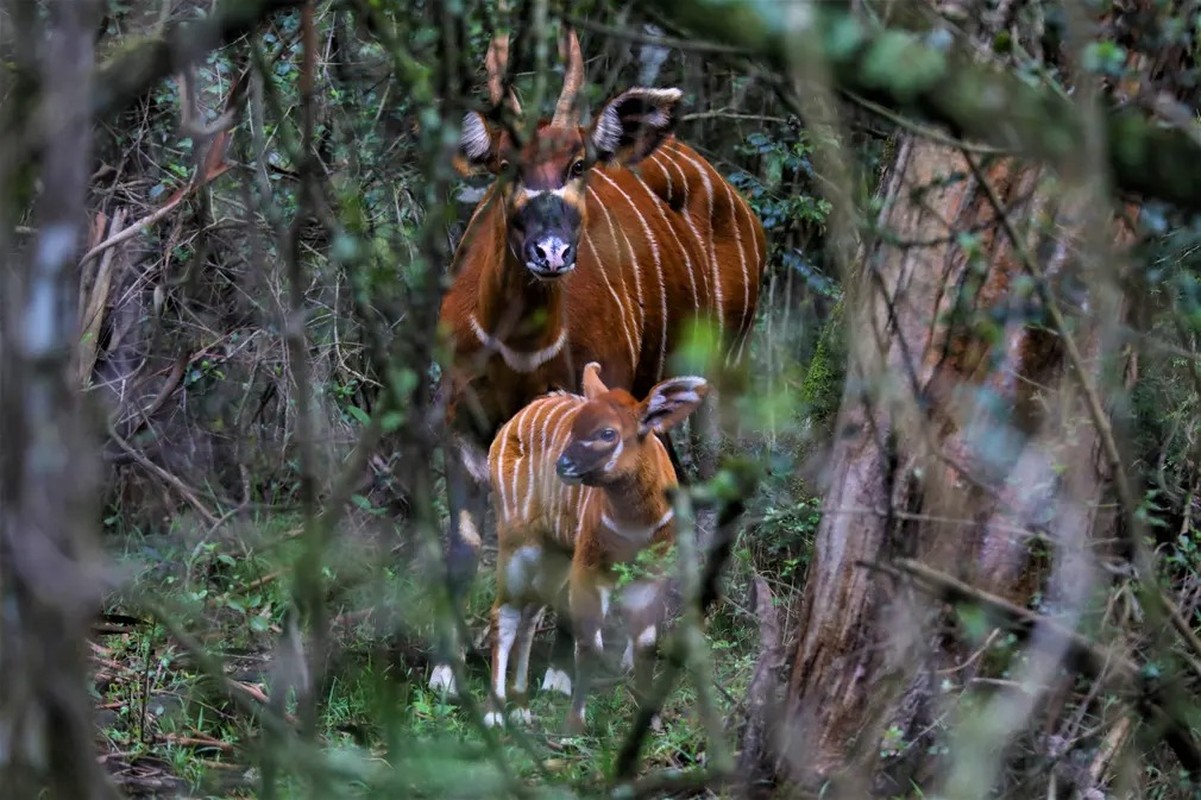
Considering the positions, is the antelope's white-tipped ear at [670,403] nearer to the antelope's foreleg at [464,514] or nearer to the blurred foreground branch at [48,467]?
the antelope's foreleg at [464,514]

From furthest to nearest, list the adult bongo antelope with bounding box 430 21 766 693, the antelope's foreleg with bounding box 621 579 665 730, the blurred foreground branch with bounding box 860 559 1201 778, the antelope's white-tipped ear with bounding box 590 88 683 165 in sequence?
the antelope's white-tipped ear with bounding box 590 88 683 165 → the adult bongo antelope with bounding box 430 21 766 693 → the antelope's foreleg with bounding box 621 579 665 730 → the blurred foreground branch with bounding box 860 559 1201 778

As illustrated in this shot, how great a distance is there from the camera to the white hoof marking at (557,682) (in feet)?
18.5

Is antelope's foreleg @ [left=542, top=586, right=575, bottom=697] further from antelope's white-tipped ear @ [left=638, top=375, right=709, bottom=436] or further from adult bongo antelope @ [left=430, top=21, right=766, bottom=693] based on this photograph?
antelope's white-tipped ear @ [left=638, top=375, right=709, bottom=436]

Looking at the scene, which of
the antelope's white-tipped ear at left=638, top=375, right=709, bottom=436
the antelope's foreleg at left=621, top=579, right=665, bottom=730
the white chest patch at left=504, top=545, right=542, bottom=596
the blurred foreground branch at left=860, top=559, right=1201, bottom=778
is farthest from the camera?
the white chest patch at left=504, top=545, right=542, bottom=596

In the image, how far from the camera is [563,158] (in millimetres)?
5781

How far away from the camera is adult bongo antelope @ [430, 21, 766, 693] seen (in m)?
5.71

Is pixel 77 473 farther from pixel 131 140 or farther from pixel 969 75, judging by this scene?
pixel 131 140

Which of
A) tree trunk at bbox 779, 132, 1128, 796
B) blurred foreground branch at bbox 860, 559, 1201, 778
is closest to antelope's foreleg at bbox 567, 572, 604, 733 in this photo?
tree trunk at bbox 779, 132, 1128, 796

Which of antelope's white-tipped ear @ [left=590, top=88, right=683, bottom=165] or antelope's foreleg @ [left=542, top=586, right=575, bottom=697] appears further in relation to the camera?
antelope's white-tipped ear @ [left=590, top=88, right=683, bottom=165]

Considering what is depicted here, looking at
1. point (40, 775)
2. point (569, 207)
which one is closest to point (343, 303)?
point (569, 207)

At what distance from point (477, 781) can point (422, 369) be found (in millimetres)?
648

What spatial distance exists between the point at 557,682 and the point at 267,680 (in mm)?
1095

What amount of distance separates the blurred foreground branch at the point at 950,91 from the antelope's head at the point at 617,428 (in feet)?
10.5

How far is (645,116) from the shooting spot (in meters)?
5.92
